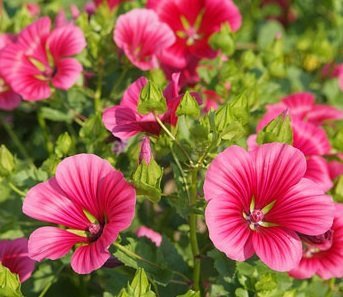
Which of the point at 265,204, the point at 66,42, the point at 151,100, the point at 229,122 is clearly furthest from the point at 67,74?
the point at 265,204

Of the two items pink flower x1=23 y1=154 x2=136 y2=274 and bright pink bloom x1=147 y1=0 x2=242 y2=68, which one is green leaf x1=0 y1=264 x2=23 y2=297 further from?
bright pink bloom x1=147 y1=0 x2=242 y2=68

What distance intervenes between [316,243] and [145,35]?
2.63 ft

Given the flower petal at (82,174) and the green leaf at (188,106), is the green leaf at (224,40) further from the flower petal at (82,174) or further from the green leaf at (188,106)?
the flower petal at (82,174)

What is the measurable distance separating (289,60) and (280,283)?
148 centimetres

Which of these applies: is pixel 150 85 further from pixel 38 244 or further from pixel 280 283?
pixel 280 283

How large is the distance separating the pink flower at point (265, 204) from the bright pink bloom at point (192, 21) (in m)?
0.78

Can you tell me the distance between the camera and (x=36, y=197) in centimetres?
144

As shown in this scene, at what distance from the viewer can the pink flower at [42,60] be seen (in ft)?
6.12

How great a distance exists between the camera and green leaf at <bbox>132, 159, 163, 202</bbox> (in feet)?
4.50

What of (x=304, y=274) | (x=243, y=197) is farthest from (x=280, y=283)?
(x=243, y=197)

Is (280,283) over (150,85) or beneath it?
beneath

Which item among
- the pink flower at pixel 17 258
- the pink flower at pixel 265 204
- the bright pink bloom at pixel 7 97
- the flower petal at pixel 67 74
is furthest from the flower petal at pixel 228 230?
the bright pink bloom at pixel 7 97

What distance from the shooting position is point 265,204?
4.69 ft

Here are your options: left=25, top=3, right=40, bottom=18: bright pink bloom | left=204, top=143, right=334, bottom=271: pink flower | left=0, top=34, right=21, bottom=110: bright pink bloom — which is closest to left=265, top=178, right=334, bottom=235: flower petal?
left=204, top=143, right=334, bottom=271: pink flower
